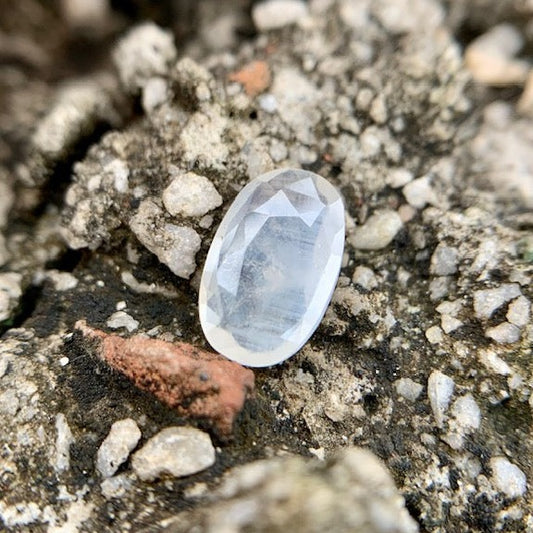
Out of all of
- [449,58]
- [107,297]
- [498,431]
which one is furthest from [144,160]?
[498,431]

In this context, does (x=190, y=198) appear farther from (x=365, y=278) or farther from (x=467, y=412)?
(x=467, y=412)

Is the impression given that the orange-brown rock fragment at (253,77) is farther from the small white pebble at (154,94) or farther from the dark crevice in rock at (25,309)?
the dark crevice in rock at (25,309)

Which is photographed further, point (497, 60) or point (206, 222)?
point (497, 60)

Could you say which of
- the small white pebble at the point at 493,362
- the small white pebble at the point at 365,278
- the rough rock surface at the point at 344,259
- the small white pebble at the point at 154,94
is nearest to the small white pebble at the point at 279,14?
the rough rock surface at the point at 344,259

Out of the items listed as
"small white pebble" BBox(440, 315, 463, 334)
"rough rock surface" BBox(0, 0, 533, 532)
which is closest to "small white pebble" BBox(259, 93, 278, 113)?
"rough rock surface" BBox(0, 0, 533, 532)

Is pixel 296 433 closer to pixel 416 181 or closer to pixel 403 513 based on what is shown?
pixel 403 513

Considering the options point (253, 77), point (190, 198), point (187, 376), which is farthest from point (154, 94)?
point (187, 376)
